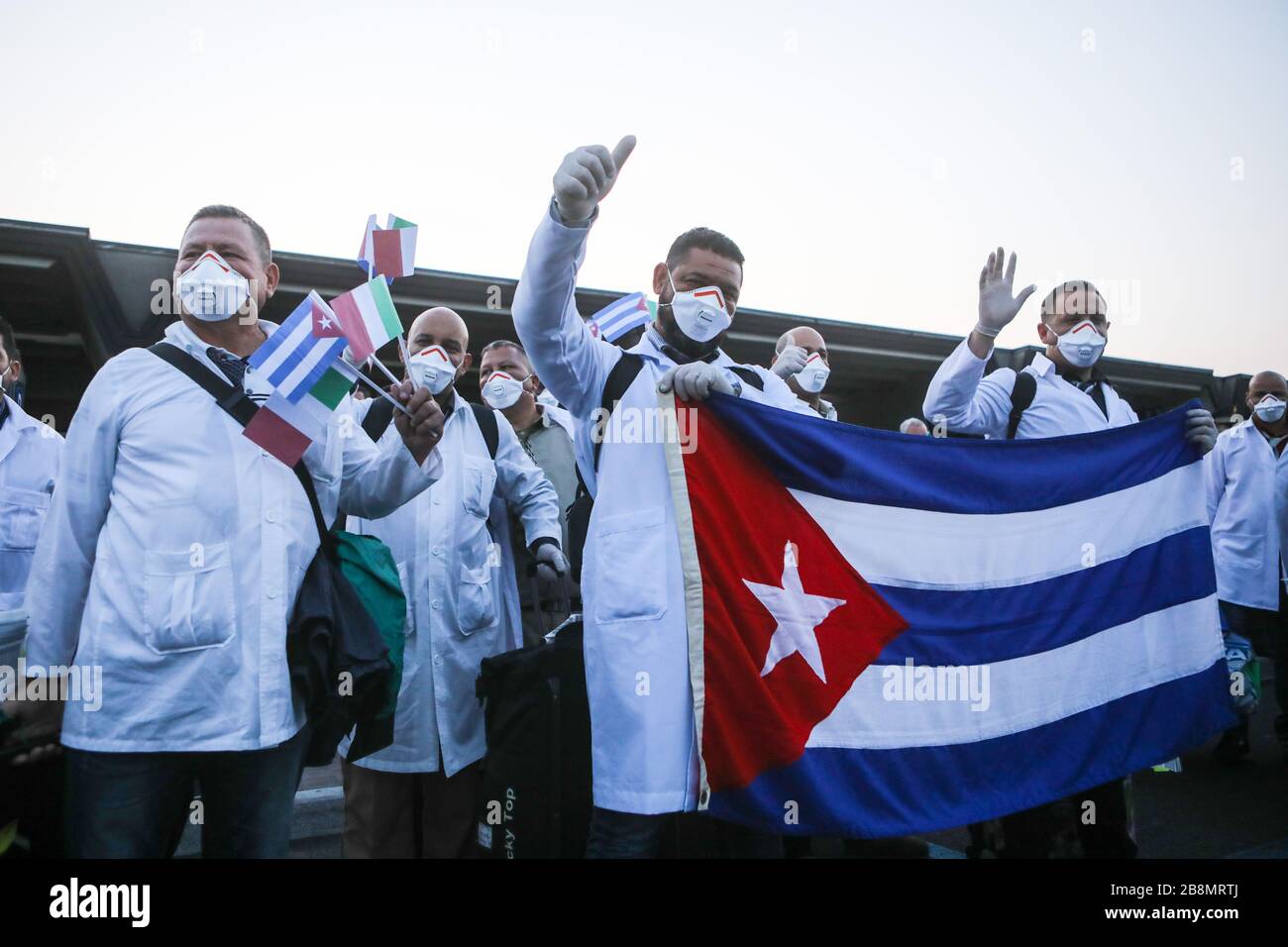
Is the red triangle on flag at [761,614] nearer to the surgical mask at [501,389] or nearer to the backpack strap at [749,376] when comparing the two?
the backpack strap at [749,376]

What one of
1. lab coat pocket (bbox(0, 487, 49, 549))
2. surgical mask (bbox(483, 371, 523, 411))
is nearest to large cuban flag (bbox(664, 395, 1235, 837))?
surgical mask (bbox(483, 371, 523, 411))

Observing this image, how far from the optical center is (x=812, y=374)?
492cm

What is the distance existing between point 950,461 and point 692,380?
1.28 meters

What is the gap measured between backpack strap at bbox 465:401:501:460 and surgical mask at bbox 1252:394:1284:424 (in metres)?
5.76

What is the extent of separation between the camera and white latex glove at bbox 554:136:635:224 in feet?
7.15

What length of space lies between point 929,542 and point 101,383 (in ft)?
8.59

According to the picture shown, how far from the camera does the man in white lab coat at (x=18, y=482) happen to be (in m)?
4.04

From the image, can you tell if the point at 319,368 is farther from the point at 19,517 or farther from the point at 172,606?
the point at 19,517

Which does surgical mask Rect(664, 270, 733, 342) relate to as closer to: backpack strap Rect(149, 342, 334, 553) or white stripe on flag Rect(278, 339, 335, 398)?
white stripe on flag Rect(278, 339, 335, 398)
